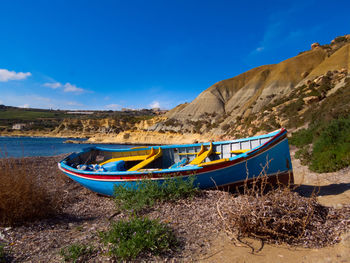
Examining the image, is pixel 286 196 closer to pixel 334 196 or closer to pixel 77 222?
pixel 334 196

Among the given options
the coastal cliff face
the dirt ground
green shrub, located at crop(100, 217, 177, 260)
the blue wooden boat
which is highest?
the coastal cliff face

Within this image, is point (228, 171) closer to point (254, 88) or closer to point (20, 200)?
point (20, 200)

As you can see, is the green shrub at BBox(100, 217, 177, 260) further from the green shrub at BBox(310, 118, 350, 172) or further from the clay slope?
the clay slope

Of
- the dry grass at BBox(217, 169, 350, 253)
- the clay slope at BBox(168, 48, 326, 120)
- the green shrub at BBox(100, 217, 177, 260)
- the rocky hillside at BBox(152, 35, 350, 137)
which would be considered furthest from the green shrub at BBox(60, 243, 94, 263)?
the clay slope at BBox(168, 48, 326, 120)

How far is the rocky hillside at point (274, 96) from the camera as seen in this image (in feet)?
85.6

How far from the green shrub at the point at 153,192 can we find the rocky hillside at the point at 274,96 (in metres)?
18.0

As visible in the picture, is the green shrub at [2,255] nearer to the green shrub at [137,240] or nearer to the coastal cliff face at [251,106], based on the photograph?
the green shrub at [137,240]

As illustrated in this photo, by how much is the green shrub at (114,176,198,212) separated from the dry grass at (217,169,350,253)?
199 centimetres

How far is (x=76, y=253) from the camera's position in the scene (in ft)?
Result: 11.9

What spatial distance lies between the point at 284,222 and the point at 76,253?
11.7 feet

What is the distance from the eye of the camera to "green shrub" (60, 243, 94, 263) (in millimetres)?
3551

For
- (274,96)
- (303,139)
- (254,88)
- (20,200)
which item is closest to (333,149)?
(303,139)

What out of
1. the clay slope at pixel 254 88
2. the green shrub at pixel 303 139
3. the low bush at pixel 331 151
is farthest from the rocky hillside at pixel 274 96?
the low bush at pixel 331 151

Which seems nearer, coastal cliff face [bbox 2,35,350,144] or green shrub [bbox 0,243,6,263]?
green shrub [bbox 0,243,6,263]
